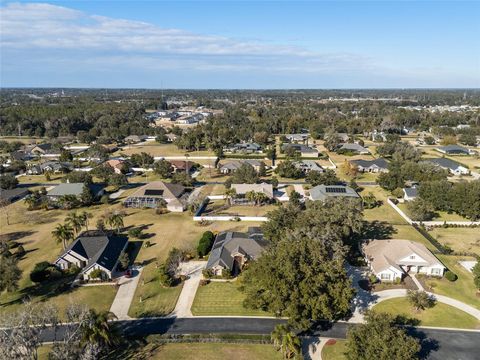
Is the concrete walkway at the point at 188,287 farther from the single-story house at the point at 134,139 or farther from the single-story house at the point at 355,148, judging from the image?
the single-story house at the point at 134,139

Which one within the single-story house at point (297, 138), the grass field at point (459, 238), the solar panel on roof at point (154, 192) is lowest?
the grass field at point (459, 238)

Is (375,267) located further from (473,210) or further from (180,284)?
(473,210)

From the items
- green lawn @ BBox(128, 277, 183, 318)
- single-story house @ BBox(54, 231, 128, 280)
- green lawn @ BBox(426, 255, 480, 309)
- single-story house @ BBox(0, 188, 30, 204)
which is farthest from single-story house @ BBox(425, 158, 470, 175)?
single-story house @ BBox(0, 188, 30, 204)

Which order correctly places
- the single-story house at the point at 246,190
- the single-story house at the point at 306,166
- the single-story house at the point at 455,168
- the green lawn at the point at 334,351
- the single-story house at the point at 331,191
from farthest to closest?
the single-story house at the point at 455,168 → the single-story house at the point at 306,166 → the single-story house at the point at 246,190 → the single-story house at the point at 331,191 → the green lawn at the point at 334,351

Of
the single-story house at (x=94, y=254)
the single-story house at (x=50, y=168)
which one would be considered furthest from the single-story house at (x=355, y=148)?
the single-story house at (x=94, y=254)

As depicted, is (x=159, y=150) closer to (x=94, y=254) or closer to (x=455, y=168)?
(x=94, y=254)

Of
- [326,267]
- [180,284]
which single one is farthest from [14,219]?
[326,267]
